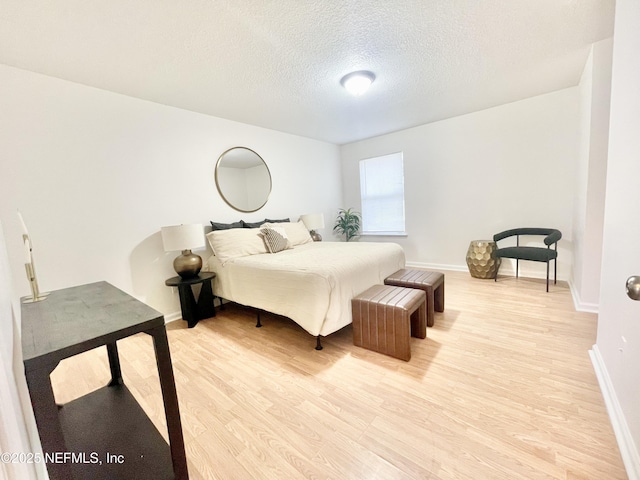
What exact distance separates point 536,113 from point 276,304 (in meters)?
4.13

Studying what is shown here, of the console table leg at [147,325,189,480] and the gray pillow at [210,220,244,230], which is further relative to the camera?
the gray pillow at [210,220,244,230]

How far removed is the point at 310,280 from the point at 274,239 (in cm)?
134

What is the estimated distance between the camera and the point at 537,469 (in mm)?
1125

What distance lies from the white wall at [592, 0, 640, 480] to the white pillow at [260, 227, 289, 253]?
285 cm

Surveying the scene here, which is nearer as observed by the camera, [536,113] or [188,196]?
[188,196]

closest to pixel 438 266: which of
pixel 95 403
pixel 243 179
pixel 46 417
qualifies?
pixel 243 179

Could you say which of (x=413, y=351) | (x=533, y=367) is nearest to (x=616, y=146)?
(x=533, y=367)

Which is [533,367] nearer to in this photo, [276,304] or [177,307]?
[276,304]

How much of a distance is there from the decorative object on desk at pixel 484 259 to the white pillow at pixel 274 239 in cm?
274

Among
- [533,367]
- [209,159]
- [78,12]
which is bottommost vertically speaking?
[533,367]

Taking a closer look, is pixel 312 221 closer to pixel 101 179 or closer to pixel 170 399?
pixel 101 179

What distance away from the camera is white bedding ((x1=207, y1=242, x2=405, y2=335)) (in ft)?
6.83

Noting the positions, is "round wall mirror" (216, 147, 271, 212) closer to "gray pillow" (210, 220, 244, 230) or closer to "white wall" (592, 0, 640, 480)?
"gray pillow" (210, 220, 244, 230)

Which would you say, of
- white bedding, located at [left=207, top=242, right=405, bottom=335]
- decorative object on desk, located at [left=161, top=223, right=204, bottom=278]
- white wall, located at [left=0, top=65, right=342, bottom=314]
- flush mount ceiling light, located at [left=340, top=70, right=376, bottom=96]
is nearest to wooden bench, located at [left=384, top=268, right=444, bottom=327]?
white bedding, located at [left=207, top=242, right=405, bottom=335]
